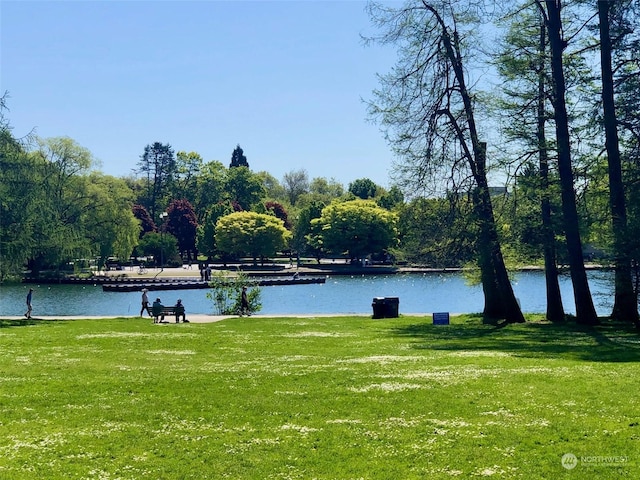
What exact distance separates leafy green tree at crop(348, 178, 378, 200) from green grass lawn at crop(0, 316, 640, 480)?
136195mm

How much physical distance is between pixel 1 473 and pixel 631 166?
930 inches

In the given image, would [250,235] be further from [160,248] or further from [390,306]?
[390,306]

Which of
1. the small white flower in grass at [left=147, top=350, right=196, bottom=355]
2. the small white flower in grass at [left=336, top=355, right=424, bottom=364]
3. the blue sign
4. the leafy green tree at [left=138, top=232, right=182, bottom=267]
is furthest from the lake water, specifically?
the leafy green tree at [left=138, top=232, right=182, bottom=267]

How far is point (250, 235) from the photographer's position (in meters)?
106

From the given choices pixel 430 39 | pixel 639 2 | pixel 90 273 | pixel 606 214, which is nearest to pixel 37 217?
pixel 430 39

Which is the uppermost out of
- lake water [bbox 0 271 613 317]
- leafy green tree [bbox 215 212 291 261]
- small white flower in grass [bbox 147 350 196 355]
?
leafy green tree [bbox 215 212 291 261]

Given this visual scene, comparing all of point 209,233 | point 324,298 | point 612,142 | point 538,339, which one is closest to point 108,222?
point 324,298

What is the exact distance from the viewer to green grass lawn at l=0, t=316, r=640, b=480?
26.5 feet

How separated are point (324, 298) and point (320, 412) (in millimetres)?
53855

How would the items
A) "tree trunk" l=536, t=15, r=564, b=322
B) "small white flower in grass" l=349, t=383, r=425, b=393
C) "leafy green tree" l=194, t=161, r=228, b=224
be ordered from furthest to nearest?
"leafy green tree" l=194, t=161, r=228, b=224, "tree trunk" l=536, t=15, r=564, b=322, "small white flower in grass" l=349, t=383, r=425, b=393

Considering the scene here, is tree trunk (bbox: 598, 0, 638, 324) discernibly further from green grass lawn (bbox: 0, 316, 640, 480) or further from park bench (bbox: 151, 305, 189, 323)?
park bench (bbox: 151, 305, 189, 323)

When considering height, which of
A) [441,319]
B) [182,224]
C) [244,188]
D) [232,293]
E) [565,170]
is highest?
[244,188]

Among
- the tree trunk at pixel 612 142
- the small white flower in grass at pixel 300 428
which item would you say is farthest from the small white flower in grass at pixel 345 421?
the tree trunk at pixel 612 142

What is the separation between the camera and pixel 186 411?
10.8 meters
